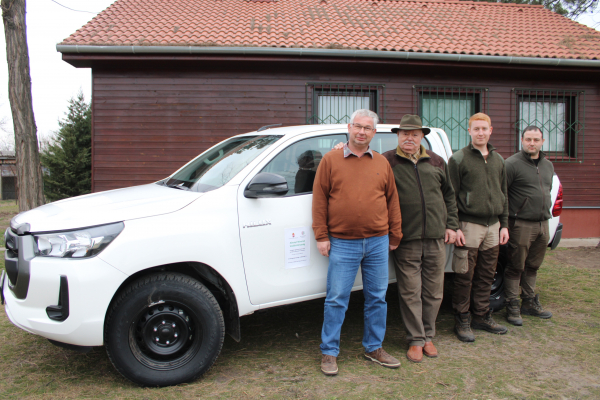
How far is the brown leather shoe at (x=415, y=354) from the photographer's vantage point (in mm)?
3504

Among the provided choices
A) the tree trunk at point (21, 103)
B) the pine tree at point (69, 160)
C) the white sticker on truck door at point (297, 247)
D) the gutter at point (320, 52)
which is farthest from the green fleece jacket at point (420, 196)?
the pine tree at point (69, 160)

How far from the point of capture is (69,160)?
627 inches

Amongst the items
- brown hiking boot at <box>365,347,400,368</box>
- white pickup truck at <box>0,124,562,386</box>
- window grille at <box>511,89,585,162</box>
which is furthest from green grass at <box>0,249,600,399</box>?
window grille at <box>511,89,585,162</box>

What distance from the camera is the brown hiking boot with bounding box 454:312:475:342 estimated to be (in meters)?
3.94

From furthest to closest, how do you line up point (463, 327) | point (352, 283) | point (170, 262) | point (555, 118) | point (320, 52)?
point (555, 118) < point (320, 52) < point (463, 327) < point (352, 283) < point (170, 262)

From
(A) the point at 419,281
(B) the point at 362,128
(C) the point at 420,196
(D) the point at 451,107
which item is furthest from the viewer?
(D) the point at 451,107

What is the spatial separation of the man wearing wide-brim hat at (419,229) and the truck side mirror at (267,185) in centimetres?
102

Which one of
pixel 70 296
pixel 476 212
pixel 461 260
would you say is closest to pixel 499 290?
pixel 461 260

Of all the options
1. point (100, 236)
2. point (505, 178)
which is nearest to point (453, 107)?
point (505, 178)

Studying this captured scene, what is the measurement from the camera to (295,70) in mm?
8648

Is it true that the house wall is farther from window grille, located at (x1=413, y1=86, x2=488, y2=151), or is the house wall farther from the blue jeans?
the blue jeans

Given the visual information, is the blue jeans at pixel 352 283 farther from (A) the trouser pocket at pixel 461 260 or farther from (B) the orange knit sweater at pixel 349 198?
(A) the trouser pocket at pixel 461 260

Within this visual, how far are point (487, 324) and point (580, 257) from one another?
4580mm

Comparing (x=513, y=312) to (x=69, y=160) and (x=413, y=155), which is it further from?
(x=69, y=160)
